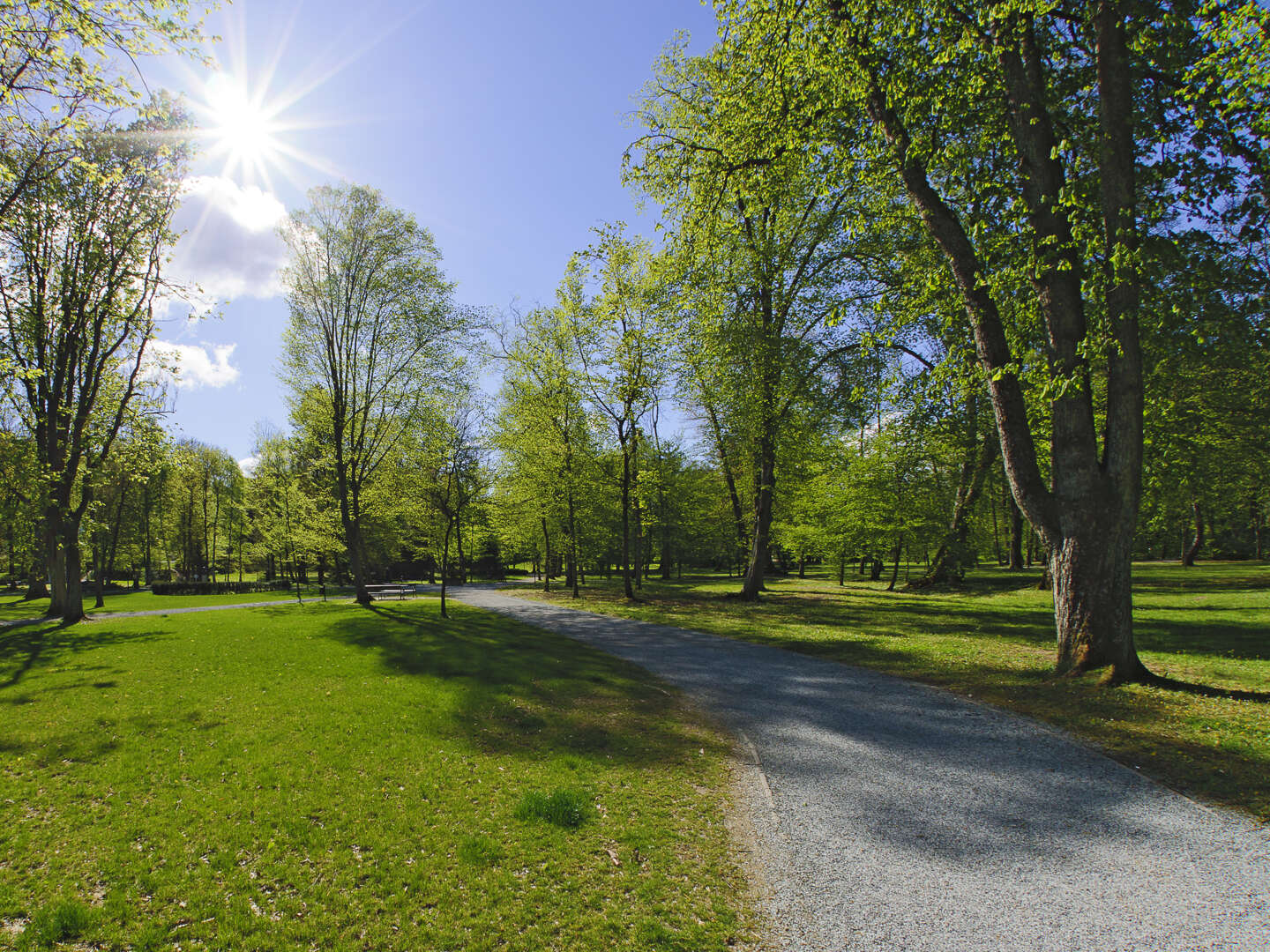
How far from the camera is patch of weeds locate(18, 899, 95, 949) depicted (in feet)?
10.6

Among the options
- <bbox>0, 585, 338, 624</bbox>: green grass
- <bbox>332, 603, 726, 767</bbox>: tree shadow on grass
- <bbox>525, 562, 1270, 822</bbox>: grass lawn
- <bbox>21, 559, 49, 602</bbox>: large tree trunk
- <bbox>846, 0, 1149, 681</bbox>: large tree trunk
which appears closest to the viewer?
<bbox>525, 562, 1270, 822</bbox>: grass lawn

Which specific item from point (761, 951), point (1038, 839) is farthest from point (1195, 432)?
point (761, 951)

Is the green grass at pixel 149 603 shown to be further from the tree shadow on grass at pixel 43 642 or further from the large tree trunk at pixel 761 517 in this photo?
the large tree trunk at pixel 761 517

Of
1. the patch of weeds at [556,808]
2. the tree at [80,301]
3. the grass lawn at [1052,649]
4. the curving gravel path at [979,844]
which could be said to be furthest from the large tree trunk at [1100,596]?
the tree at [80,301]

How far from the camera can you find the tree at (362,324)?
2202 centimetres

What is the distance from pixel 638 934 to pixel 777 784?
8.52 feet

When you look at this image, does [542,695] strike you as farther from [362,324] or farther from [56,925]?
[362,324]

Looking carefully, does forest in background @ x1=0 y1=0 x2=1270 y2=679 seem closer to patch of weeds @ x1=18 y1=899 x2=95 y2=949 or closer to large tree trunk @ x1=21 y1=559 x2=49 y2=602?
large tree trunk @ x1=21 y1=559 x2=49 y2=602

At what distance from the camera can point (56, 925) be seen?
3.35m

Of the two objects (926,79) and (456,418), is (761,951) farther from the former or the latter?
(456,418)

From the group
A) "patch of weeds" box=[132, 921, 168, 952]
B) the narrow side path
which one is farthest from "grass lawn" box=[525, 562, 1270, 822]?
the narrow side path

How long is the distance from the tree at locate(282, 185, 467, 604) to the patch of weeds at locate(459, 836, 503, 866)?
20333 millimetres

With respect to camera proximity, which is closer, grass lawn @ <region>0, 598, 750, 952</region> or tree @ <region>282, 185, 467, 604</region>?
grass lawn @ <region>0, 598, 750, 952</region>

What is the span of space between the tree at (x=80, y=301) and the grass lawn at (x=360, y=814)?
1119 centimetres
